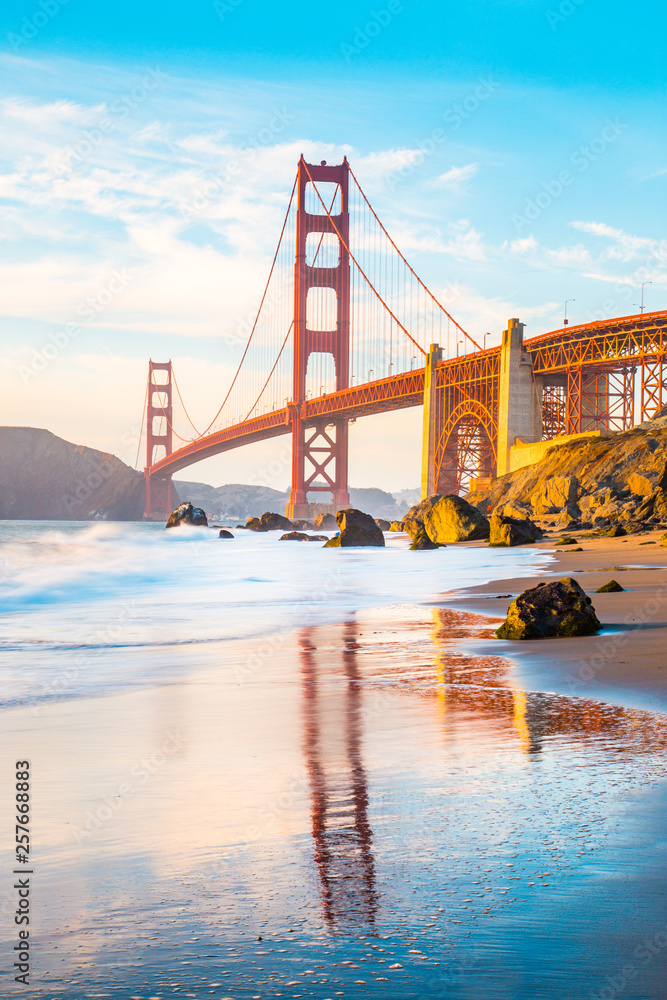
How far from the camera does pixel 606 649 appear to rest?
7160 millimetres

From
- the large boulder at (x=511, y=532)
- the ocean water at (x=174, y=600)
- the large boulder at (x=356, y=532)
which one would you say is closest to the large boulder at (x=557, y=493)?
the large boulder at (x=356, y=532)

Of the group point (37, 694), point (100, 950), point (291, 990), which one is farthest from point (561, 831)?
point (37, 694)

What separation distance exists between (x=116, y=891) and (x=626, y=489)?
3264 centimetres

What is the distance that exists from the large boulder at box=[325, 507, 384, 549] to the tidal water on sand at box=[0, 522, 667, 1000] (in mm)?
27199

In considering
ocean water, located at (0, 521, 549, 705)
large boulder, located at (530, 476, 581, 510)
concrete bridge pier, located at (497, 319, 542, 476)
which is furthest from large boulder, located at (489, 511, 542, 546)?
concrete bridge pier, located at (497, 319, 542, 476)

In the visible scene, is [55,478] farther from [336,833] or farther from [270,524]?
[336,833]

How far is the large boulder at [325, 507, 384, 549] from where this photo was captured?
34.5 m

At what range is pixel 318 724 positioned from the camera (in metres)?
4.96

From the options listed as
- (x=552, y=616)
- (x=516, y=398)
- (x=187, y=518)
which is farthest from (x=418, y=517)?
(x=552, y=616)

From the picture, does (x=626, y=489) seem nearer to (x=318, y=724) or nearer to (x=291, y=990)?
(x=318, y=724)

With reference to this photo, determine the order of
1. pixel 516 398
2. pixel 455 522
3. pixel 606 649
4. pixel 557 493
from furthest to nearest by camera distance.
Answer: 1. pixel 516 398
2. pixel 557 493
3. pixel 455 522
4. pixel 606 649

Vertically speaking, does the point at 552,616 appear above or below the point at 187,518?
below

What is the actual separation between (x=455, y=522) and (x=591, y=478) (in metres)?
7.49

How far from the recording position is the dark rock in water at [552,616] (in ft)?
26.5
